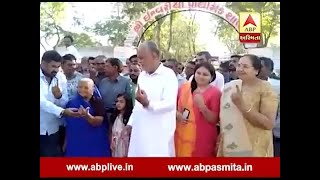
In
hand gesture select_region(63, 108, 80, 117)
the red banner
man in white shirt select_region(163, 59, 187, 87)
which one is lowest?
the red banner

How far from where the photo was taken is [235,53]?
25.1 ft

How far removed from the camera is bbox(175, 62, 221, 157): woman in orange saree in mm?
7664

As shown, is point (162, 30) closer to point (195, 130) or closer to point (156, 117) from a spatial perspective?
point (156, 117)

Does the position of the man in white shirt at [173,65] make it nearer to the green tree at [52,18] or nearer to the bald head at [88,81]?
the bald head at [88,81]

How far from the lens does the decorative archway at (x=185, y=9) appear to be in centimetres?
766

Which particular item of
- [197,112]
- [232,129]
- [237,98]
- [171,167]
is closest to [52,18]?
[197,112]

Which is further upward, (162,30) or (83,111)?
(162,30)

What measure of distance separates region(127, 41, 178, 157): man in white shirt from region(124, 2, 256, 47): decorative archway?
215 millimetres

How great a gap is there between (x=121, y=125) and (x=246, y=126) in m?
1.30

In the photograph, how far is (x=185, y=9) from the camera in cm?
764

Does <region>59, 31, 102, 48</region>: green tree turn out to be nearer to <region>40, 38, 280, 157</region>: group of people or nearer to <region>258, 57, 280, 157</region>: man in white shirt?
<region>40, 38, 280, 157</region>: group of people

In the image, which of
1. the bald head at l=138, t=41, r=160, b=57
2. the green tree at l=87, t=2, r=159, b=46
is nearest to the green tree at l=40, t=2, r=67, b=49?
the green tree at l=87, t=2, r=159, b=46

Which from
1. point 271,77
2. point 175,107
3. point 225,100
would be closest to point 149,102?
point 175,107

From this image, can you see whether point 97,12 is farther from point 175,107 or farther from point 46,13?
point 175,107
